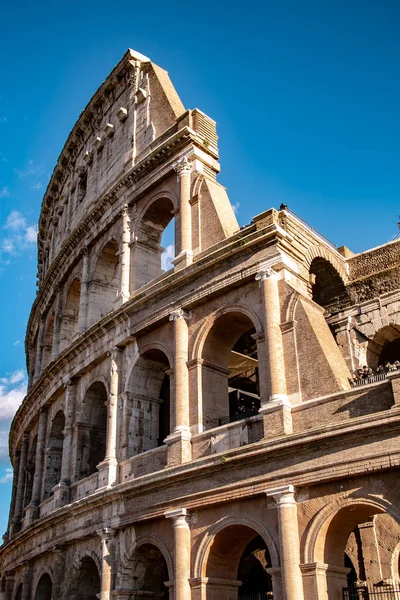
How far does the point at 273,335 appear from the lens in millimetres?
13422

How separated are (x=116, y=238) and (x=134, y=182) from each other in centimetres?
178

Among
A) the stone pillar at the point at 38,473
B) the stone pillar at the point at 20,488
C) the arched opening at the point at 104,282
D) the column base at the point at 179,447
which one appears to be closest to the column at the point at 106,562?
the column base at the point at 179,447

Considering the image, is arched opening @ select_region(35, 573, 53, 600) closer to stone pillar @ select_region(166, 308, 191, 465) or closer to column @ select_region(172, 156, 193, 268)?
stone pillar @ select_region(166, 308, 191, 465)

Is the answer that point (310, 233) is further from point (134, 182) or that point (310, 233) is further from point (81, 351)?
point (81, 351)

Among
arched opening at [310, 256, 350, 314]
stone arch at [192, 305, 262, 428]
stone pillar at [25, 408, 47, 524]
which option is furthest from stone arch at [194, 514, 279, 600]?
stone pillar at [25, 408, 47, 524]

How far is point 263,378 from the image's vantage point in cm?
1342

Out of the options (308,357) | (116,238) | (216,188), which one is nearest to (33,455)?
(116,238)

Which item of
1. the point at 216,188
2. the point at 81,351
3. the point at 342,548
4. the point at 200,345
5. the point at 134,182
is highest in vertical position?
the point at 134,182

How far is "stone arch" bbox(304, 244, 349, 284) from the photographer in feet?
49.6

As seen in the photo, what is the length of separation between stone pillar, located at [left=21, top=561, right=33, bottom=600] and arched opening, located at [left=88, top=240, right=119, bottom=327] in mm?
7520

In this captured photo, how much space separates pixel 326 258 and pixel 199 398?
4.72 m

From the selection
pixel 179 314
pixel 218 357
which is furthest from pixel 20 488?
pixel 218 357

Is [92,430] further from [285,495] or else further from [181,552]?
[285,495]

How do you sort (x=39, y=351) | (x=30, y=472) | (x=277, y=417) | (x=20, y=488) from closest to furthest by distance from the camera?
(x=277, y=417)
(x=30, y=472)
(x=20, y=488)
(x=39, y=351)
